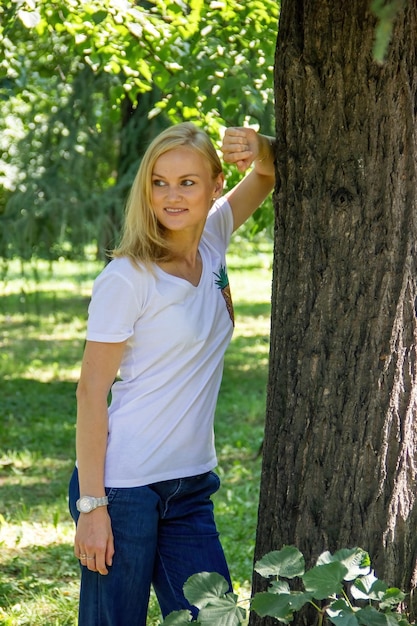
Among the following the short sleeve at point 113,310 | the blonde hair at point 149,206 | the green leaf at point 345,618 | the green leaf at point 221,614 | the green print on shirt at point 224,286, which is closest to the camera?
the green leaf at point 345,618

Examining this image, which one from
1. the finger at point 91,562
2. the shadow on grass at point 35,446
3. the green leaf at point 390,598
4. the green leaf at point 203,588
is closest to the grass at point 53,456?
the shadow on grass at point 35,446

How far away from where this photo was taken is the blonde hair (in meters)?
2.79

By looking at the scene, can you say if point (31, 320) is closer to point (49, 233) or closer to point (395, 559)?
point (49, 233)

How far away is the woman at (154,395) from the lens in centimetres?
268

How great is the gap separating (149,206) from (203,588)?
1.09m

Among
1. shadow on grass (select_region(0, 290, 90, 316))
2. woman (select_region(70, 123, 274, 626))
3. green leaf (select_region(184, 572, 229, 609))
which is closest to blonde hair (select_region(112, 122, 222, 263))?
woman (select_region(70, 123, 274, 626))

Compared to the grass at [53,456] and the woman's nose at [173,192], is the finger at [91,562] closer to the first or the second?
the woman's nose at [173,192]

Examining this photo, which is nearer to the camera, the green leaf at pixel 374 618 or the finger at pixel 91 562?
the green leaf at pixel 374 618

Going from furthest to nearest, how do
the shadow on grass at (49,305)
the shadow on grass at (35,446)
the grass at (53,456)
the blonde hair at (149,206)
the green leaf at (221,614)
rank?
the shadow on grass at (49,305) → the shadow on grass at (35,446) → the grass at (53,456) → the blonde hair at (149,206) → the green leaf at (221,614)

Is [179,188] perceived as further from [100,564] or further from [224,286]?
[100,564]

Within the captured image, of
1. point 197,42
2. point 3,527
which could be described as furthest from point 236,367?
point 197,42

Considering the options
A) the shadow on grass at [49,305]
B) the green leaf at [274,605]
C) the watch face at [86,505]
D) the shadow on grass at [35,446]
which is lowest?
the shadow on grass at [35,446]

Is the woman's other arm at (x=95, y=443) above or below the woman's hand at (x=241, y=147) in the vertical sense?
below

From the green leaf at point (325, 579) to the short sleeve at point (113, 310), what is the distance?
2.70 feet
